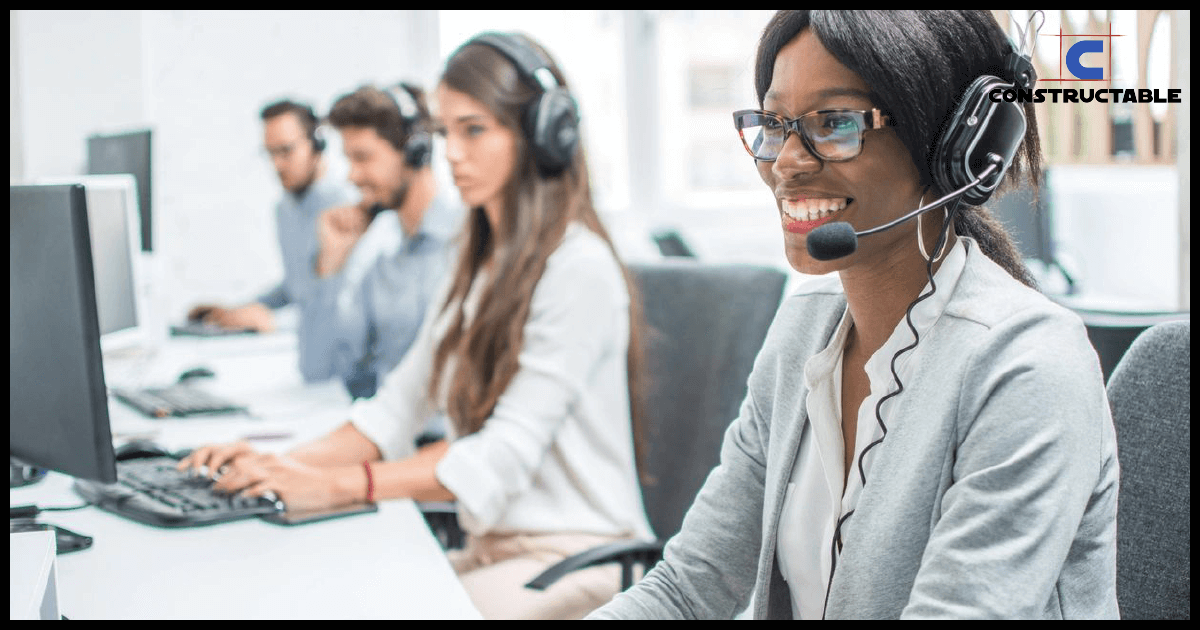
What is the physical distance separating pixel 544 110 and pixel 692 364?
41cm

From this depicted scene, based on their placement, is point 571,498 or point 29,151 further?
point 29,151

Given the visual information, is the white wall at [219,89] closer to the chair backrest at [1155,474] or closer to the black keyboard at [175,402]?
the black keyboard at [175,402]

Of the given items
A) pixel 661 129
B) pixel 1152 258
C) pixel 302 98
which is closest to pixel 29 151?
pixel 302 98

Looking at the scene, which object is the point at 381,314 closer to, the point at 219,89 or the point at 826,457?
the point at 826,457

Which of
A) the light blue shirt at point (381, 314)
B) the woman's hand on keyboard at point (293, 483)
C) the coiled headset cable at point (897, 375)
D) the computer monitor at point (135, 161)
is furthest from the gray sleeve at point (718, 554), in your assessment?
the computer monitor at point (135, 161)

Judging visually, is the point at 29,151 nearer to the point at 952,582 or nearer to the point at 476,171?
the point at 476,171

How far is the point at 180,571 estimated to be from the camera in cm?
111

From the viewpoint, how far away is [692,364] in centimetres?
151

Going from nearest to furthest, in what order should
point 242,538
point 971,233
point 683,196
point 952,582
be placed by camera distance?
point 952,582 < point 971,233 < point 242,538 < point 683,196

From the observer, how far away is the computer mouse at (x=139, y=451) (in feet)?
4.99

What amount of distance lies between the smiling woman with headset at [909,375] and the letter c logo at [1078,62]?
0.41m

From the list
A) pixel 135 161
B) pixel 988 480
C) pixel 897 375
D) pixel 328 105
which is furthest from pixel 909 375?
pixel 328 105

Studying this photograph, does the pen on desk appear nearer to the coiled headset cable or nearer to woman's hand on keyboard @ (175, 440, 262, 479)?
woman's hand on keyboard @ (175, 440, 262, 479)

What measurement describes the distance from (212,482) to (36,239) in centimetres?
43
